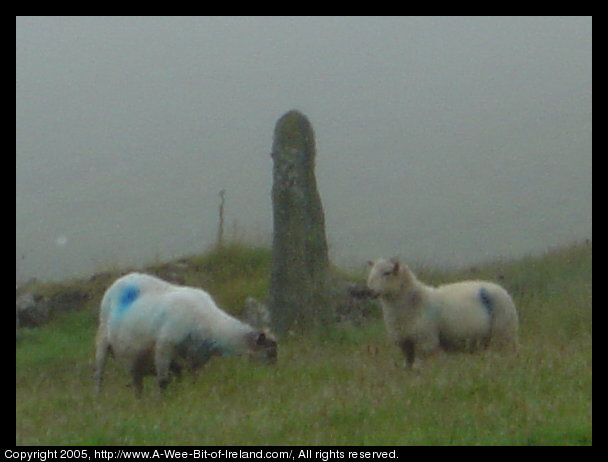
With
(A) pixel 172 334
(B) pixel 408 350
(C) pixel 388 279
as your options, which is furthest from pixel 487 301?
(A) pixel 172 334

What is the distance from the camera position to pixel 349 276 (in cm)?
2472

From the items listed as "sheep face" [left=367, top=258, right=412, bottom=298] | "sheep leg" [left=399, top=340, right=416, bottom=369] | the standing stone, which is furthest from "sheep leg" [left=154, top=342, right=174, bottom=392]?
the standing stone

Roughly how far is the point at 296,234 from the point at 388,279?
4.51 metres

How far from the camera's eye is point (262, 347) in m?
16.2

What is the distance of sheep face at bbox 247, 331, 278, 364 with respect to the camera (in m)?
16.1

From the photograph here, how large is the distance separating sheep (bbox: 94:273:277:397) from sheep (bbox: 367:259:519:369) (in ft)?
5.46

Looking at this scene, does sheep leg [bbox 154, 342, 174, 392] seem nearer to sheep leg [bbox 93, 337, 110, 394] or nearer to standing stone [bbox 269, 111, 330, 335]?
sheep leg [bbox 93, 337, 110, 394]

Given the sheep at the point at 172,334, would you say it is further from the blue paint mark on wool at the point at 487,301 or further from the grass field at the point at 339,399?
the blue paint mark on wool at the point at 487,301

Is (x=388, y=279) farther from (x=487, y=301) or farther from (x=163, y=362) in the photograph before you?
(x=163, y=362)

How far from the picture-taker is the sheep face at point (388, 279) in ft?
55.3

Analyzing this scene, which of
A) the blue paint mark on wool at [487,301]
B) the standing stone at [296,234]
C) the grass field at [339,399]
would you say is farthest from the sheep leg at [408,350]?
the standing stone at [296,234]
